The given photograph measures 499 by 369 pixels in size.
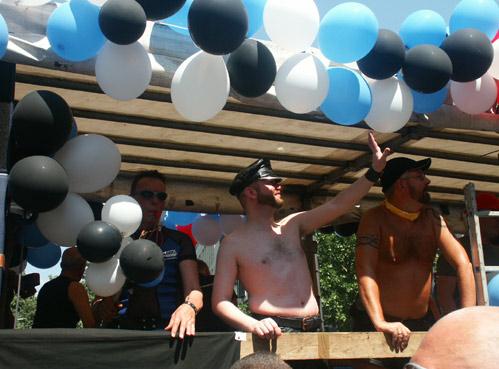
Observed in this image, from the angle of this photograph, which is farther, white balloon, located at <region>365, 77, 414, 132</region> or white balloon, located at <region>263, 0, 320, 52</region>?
white balloon, located at <region>365, 77, 414, 132</region>

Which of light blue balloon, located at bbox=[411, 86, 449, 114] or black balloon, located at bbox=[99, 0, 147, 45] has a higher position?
light blue balloon, located at bbox=[411, 86, 449, 114]

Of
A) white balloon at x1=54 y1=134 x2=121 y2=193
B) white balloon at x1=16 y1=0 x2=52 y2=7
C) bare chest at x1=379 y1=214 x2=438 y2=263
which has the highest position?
white balloon at x1=16 y1=0 x2=52 y2=7

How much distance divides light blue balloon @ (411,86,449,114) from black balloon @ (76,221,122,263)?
2.23 meters

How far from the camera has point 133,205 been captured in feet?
11.5

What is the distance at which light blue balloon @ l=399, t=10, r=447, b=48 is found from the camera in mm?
4195

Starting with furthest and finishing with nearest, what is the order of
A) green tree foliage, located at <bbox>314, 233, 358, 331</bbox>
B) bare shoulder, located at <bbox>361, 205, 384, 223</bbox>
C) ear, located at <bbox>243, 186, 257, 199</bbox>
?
1. green tree foliage, located at <bbox>314, 233, 358, 331</bbox>
2. bare shoulder, located at <bbox>361, 205, 384, 223</bbox>
3. ear, located at <bbox>243, 186, 257, 199</bbox>

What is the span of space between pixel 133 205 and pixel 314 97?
4.08 ft

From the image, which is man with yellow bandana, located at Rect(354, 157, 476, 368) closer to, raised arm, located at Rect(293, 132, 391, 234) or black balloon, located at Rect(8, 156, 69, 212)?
raised arm, located at Rect(293, 132, 391, 234)

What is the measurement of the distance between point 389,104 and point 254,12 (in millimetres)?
1036

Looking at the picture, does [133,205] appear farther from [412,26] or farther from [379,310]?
[412,26]

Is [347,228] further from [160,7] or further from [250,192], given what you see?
[160,7]

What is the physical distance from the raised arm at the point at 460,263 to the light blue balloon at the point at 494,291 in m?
0.15

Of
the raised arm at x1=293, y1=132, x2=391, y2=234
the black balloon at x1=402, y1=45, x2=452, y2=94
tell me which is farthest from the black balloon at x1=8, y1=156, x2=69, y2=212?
the black balloon at x1=402, y1=45, x2=452, y2=94

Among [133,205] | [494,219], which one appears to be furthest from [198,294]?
[494,219]
